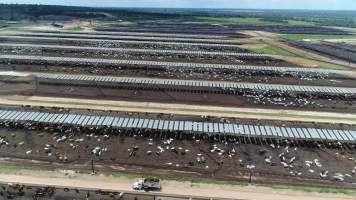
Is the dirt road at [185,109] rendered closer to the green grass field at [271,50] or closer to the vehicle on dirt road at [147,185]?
the vehicle on dirt road at [147,185]

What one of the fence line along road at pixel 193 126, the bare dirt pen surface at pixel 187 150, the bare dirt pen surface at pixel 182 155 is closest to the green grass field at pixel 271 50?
the bare dirt pen surface at pixel 187 150

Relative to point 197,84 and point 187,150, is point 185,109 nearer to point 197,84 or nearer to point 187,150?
point 197,84

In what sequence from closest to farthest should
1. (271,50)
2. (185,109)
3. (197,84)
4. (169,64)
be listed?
(185,109)
(197,84)
(169,64)
(271,50)

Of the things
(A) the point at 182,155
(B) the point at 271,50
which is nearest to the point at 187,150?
(A) the point at 182,155

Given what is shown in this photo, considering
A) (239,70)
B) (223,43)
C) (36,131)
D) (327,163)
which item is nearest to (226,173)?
(327,163)

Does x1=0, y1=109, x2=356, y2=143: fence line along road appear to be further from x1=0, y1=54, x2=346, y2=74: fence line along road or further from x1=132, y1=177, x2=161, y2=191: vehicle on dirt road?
x1=0, y1=54, x2=346, y2=74: fence line along road

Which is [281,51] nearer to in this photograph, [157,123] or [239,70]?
[239,70]
